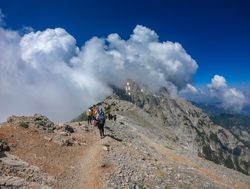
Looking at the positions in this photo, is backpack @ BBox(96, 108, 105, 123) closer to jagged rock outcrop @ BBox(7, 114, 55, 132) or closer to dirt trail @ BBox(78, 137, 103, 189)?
dirt trail @ BBox(78, 137, 103, 189)

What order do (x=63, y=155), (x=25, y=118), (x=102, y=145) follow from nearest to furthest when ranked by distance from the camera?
1. (x=63, y=155)
2. (x=102, y=145)
3. (x=25, y=118)

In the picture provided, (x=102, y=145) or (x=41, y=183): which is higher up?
(x=102, y=145)

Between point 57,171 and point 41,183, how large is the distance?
10.3ft

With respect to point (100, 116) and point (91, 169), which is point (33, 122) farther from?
point (91, 169)

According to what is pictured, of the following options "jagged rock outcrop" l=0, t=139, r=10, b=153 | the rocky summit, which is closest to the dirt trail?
the rocky summit

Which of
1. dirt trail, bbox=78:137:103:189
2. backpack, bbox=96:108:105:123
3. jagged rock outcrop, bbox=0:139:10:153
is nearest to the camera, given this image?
dirt trail, bbox=78:137:103:189

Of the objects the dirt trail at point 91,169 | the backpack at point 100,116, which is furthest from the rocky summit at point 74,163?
the backpack at point 100,116

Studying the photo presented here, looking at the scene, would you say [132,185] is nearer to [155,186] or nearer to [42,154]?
[155,186]

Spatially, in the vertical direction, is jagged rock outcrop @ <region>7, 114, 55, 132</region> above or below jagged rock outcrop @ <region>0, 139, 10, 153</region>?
above

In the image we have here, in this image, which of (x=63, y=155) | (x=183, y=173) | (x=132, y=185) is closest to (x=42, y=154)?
(x=63, y=155)

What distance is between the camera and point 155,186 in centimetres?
3008

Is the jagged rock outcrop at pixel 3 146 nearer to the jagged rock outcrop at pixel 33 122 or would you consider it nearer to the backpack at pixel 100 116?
the jagged rock outcrop at pixel 33 122

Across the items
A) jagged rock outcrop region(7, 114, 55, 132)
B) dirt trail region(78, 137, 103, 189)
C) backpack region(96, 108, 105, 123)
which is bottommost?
dirt trail region(78, 137, 103, 189)

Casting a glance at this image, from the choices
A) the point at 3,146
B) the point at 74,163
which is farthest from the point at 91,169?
the point at 3,146
